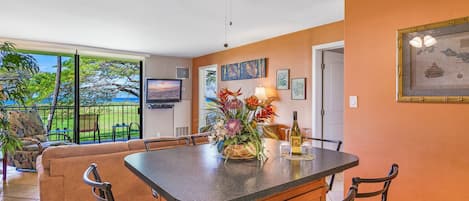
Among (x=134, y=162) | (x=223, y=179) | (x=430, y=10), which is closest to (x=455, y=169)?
(x=430, y=10)

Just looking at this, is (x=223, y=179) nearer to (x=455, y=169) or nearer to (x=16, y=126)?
(x=455, y=169)

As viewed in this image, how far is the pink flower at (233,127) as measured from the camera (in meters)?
1.50

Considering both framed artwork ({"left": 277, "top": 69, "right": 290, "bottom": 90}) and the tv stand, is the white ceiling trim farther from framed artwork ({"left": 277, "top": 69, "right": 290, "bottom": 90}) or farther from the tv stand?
framed artwork ({"left": 277, "top": 69, "right": 290, "bottom": 90})

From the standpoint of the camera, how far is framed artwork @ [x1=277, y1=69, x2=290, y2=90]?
459cm

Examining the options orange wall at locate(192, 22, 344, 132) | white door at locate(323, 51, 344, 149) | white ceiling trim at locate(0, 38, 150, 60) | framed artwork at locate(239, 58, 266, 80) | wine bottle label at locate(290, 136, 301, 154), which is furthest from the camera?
framed artwork at locate(239, 58, 266, 80)

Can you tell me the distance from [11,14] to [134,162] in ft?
10.8

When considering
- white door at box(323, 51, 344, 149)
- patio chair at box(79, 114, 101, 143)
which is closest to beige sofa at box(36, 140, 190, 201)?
white door at box(323, 51, 344, 149)

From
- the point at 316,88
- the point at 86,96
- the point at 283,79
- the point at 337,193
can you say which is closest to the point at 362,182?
the point at 337,193

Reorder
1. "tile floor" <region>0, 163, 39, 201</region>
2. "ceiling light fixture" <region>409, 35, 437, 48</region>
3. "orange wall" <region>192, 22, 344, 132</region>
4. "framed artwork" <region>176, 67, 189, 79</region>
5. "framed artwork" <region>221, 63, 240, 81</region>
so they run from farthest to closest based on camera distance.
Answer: "framed artwork" <region>176, 67, 189, 79</region> < "framed artwork" <region>221, 63, 240, 81</region> < "orange wall" <region>192, 22, 344, 132</region> < "tile floor" <region>0, 163, 39, 201</region> < "ceiling light fixture" <region>409, 35, 437, 48</region>

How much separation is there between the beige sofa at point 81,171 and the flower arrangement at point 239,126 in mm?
1547

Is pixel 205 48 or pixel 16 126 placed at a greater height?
pixel 205 48

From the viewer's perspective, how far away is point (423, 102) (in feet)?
7.18

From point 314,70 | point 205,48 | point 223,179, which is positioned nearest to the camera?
point 223,179

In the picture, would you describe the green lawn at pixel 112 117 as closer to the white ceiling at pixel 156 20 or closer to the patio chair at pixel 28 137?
the patio chair at pixel 28 137
